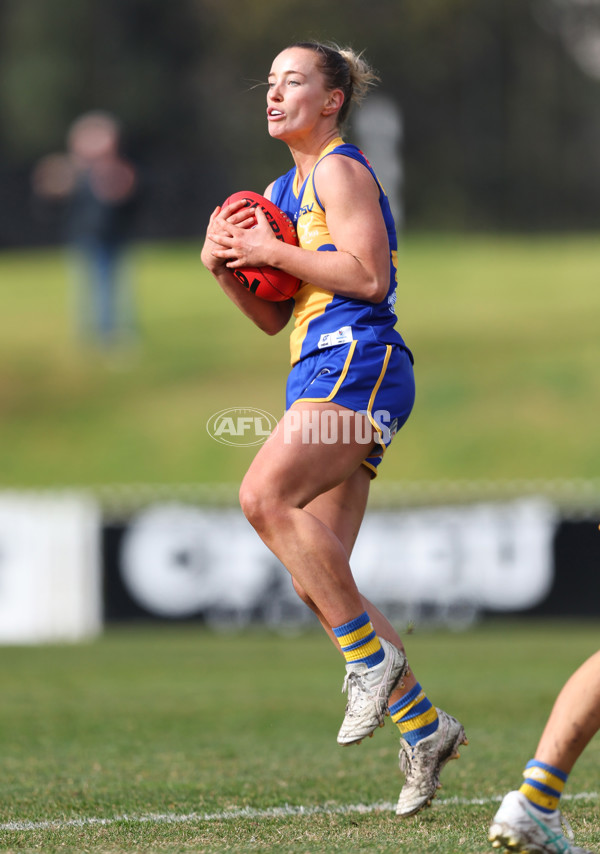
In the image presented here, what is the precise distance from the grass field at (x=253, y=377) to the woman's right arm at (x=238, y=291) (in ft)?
50.8


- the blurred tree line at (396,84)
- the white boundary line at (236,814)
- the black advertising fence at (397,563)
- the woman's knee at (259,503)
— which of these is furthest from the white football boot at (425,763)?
the blurred tree line at (396,84)

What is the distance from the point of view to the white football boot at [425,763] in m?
4.28

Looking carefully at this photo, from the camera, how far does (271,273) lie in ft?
14.1

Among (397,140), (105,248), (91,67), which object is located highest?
(91,67)

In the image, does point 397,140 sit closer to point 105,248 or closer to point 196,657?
point 105,248

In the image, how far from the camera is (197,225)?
106 feet

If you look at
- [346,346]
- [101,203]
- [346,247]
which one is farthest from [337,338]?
[101,203]

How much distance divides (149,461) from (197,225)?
1264cm

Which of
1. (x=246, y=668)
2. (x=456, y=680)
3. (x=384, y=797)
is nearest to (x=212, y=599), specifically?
(x=246, y=668)

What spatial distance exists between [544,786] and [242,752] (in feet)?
8.63

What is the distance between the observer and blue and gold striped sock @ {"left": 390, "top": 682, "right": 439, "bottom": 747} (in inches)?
170

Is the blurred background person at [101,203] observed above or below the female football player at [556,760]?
above

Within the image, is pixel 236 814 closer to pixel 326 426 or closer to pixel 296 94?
pixel 326 426

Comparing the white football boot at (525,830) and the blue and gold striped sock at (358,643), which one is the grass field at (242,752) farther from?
the blue and gold striped sock at (358,643)
